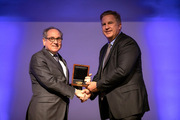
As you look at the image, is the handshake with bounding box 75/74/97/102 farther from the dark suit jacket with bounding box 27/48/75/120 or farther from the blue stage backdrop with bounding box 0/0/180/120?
the blue stage backdrop with bounding box 0/0/180/120

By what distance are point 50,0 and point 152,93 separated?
311 centimetres

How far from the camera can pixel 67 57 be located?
445 centimetres

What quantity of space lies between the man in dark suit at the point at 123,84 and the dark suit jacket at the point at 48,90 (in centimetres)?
43

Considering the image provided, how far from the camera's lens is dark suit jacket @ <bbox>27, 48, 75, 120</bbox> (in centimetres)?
208

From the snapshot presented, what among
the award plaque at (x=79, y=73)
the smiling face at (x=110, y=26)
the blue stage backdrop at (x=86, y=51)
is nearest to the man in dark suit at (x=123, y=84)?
the smiling face at (x=110, y=26)

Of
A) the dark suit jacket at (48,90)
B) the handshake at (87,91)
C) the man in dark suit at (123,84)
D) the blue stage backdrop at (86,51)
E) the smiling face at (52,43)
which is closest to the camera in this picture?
the man in dark suit at (123,84)

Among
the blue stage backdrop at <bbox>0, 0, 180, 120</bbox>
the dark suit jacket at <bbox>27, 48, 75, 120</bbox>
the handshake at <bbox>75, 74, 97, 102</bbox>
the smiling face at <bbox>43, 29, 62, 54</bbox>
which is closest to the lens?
the dark suit jacket at <bbox>27, 48, 75, 120</bbox>

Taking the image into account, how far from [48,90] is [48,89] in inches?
0.5

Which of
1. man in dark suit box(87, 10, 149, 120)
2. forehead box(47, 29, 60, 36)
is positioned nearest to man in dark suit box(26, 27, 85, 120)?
forehead box(47, 29, 60, 36)

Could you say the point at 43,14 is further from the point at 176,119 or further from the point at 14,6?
the point at 176,119

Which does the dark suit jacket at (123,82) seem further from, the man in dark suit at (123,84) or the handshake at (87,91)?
the handshake at (87,91)

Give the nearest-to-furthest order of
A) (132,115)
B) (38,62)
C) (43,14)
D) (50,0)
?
1. (132,115)
2. (38,62)
3. (50,0)
4. (43,14)

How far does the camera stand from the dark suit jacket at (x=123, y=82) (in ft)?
6.04

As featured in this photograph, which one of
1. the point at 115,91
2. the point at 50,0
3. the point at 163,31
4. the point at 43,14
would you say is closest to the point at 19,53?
the point at 43,14
